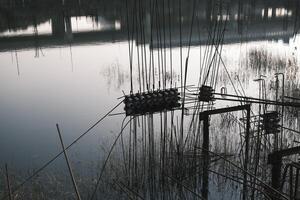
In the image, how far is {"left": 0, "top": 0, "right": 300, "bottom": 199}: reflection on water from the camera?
6715mm

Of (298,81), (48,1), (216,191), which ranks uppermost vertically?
(48,1)

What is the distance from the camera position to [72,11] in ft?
97.4

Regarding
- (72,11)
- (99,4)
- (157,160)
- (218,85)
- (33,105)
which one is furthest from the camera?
(99,4)

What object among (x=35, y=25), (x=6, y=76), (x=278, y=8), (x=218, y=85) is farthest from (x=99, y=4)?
(x=218, y=85)

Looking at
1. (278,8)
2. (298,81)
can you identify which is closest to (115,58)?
(298,81)

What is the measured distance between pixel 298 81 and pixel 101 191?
7814 millimetres

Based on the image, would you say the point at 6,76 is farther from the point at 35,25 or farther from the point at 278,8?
the point at 278,8

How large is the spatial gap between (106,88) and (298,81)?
6194 millimetres

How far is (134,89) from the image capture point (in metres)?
12.5

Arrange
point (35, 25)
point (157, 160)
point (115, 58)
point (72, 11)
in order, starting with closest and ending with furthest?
1. point (157, 160)
2. point (115, 58)
3. point (35, 25)
4. point (72, 11)

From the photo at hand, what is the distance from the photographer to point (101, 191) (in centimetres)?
646

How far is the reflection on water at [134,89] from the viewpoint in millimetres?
6715

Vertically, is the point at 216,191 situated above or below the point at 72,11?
below

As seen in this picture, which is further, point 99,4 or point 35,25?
point 99,4
